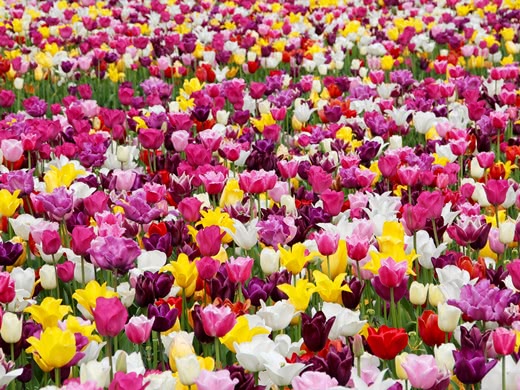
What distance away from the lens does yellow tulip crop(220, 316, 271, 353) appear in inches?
128

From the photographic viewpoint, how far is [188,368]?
9.64ft

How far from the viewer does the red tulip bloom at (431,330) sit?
3.46 m

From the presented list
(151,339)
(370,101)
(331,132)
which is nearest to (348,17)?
(370,101)

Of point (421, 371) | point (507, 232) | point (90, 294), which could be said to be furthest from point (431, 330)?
point (90, 294)

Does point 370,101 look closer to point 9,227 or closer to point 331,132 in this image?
point 331,132

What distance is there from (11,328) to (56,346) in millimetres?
404

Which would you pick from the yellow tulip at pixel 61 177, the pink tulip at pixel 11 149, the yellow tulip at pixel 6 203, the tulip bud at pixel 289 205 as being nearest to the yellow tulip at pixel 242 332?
the tulip bud at pixel 289 205

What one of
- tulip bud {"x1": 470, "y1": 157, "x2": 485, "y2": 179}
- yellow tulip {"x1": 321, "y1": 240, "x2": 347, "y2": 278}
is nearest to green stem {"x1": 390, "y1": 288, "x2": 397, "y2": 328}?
yellow tulip {"x1": 321, "y1": 240, "x2": 347, "y2": 278}

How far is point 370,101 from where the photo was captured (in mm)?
8617

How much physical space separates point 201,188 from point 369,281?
2177 mm

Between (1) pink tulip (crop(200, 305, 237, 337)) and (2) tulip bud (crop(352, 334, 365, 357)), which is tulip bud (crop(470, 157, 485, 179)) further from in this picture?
(1) pink tulip (crop(200, 305, 237, 337))

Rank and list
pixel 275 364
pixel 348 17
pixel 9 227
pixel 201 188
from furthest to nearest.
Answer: pixel 348 17, pixel 201 188, pixel 9 227, pixel 275 364

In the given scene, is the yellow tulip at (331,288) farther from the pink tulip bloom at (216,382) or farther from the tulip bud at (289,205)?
the tulip bud at (289,205)

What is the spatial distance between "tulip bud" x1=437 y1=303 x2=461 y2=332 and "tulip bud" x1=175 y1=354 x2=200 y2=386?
3.17 ft
